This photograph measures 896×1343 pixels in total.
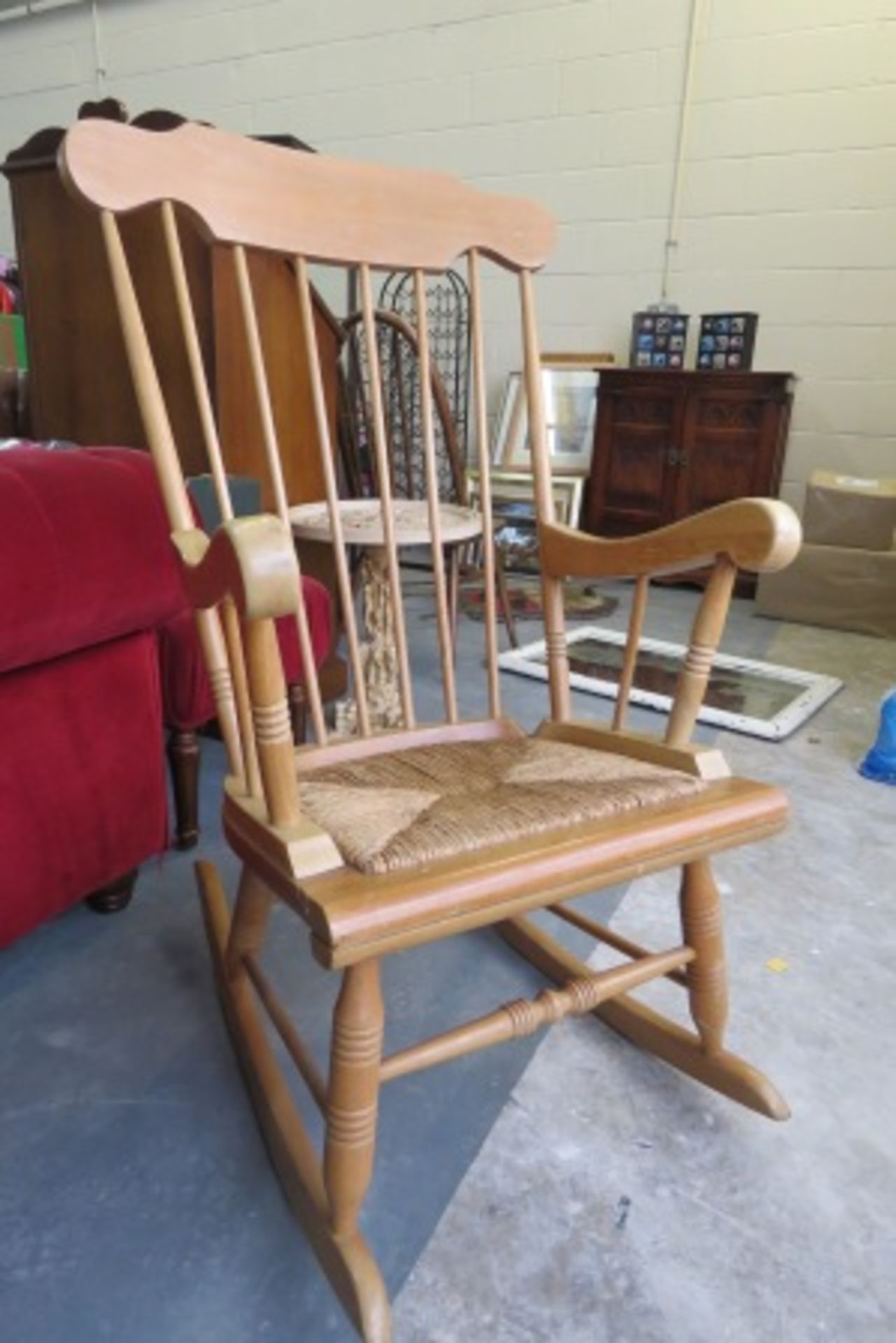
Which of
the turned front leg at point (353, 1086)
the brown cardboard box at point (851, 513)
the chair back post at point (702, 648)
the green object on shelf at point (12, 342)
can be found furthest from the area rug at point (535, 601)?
the turned front leg at point (353, 1086)

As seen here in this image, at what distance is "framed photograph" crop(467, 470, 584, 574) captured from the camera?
351 centimetres

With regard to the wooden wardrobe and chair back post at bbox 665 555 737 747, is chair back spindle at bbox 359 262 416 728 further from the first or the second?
the wooden wardrobe

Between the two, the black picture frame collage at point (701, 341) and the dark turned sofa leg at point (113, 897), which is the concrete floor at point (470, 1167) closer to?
the dark turned sofa leg at point (113, 897)

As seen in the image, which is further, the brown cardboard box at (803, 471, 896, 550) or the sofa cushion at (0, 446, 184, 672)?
the brown cardboard box at (803, 471, 896, 550)

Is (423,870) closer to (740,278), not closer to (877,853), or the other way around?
(877,853)

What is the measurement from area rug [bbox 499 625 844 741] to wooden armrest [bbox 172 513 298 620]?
1.49 metres

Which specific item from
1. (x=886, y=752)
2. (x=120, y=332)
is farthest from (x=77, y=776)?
(x=886, y=752)

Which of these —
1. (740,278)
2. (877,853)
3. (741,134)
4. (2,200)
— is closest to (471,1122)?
(877,853)

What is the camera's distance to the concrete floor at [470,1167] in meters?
0.73

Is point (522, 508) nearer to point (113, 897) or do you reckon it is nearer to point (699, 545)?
point (113, 897)

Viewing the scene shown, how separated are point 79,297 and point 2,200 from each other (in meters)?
3.82

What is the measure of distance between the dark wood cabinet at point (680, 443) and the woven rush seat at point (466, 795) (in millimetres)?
2610

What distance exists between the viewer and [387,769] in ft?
2.94

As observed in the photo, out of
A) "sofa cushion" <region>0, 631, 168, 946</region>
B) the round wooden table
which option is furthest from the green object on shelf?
"sofa cushion" <region>0, 631, 168, 946</region>
